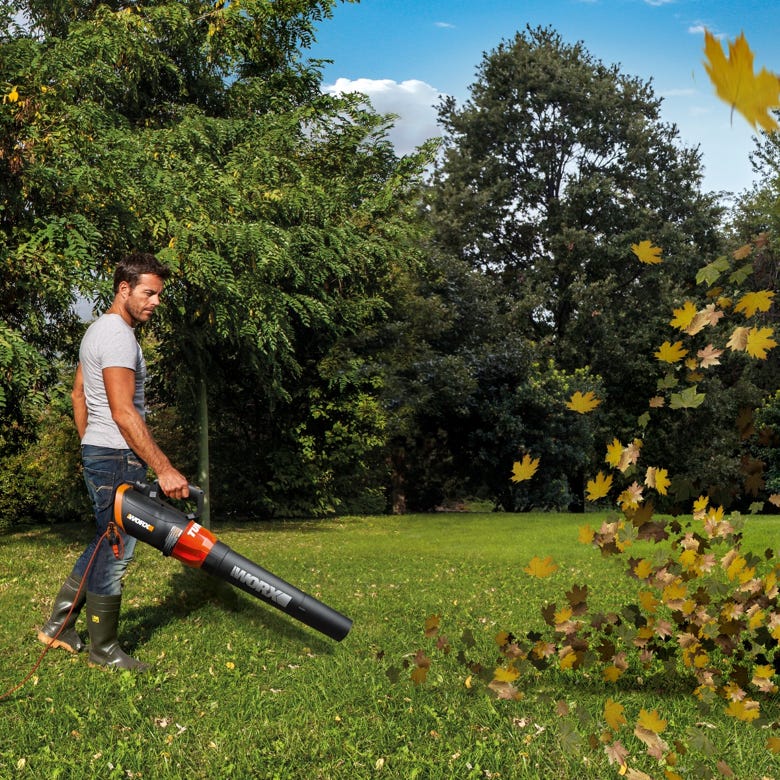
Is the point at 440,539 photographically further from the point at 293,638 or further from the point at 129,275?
the point at 129,275

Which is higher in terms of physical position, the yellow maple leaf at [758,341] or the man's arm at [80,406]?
the yellow maple leaf at [758,341]

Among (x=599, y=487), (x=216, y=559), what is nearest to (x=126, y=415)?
(x=216, y=559)

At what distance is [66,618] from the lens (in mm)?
5293

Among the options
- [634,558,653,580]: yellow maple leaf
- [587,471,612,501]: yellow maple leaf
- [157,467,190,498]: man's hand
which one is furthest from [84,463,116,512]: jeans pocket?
[634,558,653,580]: yellow maple leaf

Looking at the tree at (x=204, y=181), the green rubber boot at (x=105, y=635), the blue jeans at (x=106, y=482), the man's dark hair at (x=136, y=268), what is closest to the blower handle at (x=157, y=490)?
the blue jeans at (x=106, y=482)

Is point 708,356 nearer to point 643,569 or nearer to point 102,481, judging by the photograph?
point 643,569

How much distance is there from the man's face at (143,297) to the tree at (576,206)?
63.8ft

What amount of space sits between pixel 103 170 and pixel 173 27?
15.6 ft

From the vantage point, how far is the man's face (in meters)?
4.77

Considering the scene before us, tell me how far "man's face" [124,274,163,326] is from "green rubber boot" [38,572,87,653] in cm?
161

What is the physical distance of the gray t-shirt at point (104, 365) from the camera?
4660 millimetres

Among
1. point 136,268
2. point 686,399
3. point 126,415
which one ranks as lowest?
point 126,415

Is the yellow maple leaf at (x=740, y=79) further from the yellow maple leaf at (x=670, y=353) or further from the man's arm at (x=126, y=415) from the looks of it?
the man's arm at (x=126, y=415)

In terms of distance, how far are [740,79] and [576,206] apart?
25440 mm
